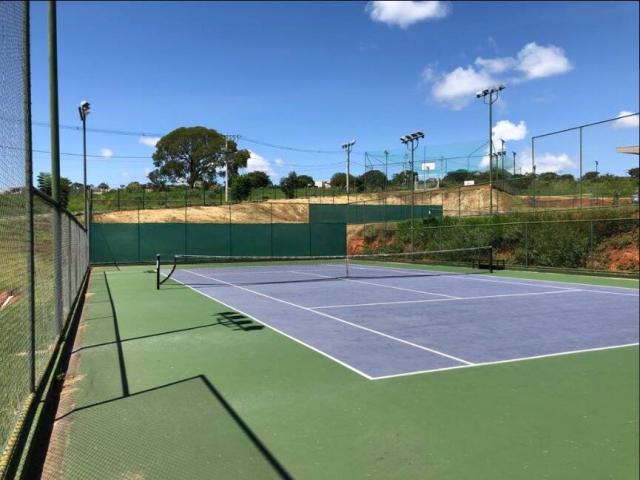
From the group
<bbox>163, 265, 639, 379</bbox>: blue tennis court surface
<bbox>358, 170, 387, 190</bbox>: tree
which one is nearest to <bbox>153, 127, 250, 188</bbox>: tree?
<bbox>358, 170, 387, 190</bbox>: tree

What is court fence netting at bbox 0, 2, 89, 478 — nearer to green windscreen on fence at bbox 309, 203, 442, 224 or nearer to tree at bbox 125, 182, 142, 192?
green windscreen on fence at bbox 309, 203, 442, 224

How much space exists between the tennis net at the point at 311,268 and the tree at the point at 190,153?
175 ft

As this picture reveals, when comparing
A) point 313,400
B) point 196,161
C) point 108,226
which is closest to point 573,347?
point 313,400

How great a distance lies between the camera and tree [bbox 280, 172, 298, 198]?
70938mm

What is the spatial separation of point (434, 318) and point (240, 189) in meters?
55.3

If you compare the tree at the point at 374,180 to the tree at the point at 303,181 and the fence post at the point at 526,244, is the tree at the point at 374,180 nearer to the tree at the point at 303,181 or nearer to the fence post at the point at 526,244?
the fence post at the point at 526,244

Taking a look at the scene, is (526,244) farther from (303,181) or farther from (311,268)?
(303,181)

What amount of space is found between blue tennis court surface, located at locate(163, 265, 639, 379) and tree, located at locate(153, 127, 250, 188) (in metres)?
66.9

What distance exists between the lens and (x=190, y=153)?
82.2m

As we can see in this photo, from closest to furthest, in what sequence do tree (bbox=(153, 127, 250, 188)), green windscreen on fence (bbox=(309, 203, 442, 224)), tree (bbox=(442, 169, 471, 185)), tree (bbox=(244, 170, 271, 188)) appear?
1. green windscreen on fence (bbox=(309, 203, 442, 224))
2. tree (bbox=(442, 169, 471, 185))
3. tree (bbox=(153, 127, 250, 188))
4. tree (bbox=(244, 170, 271, 188))

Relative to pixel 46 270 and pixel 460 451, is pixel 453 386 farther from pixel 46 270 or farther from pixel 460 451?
pixel 46 270

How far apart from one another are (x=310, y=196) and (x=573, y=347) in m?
61.4

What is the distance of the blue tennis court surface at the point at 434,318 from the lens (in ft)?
24.5

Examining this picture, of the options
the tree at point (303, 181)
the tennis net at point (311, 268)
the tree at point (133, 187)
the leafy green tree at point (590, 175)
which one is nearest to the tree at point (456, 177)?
the tennis net at point (311, 268)
